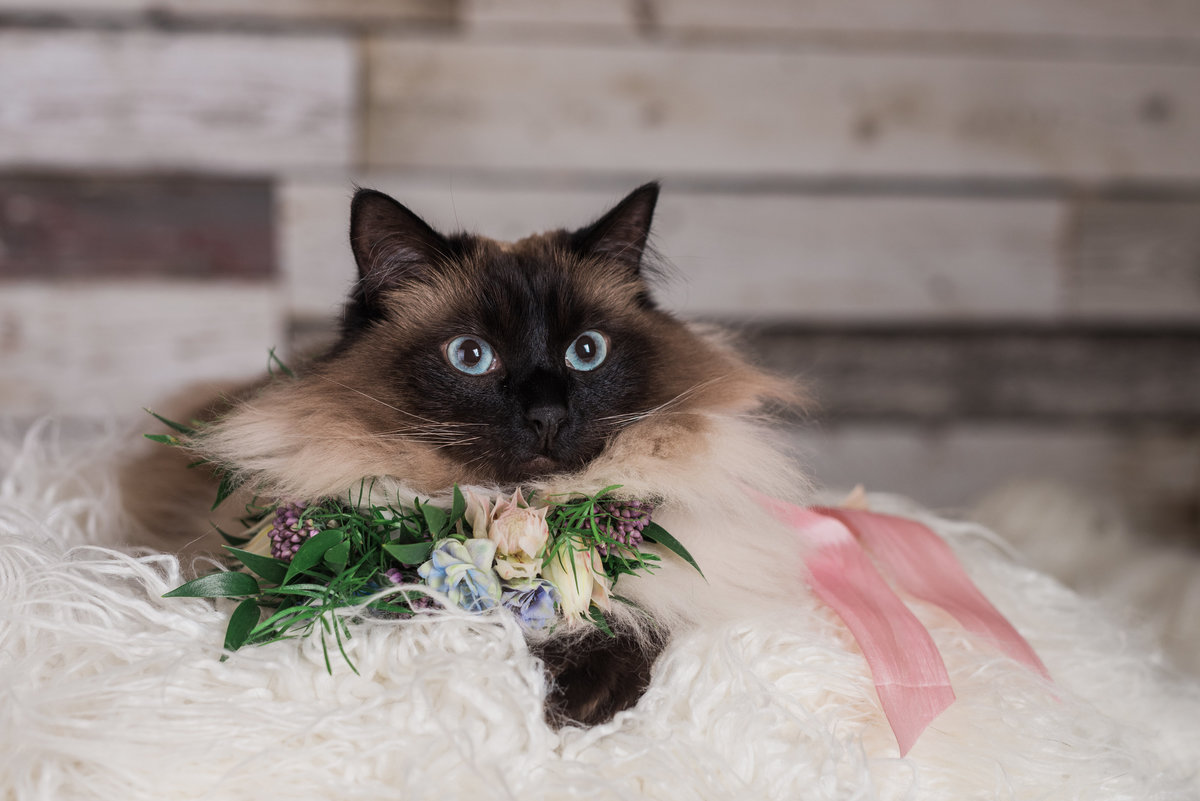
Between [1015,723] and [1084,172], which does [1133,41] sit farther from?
[1015,723]

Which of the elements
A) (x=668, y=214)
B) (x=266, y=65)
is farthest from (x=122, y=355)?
(x=668, y=214)

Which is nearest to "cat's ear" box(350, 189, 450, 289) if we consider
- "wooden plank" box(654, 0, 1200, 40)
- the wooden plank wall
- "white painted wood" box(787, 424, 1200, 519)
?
the wooden plank wall

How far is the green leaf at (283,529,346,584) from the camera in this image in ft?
2.86

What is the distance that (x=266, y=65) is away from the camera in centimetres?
204

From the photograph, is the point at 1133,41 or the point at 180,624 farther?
the point at 1133,41

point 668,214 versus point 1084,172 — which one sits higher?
point 1084,172

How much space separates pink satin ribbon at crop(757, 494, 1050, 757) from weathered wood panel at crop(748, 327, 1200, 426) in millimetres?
1011

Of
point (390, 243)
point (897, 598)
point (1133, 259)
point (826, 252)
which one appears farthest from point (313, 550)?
Answer: point (1133, 259)

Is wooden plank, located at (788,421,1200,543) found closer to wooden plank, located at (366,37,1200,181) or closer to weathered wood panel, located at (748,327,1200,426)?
weathered wood panel, located at (748,327,1200,426)

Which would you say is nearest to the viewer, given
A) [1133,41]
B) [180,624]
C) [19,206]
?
[180,624]

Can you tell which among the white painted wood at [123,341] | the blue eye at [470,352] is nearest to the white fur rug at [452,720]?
the blue eye at [470,352]

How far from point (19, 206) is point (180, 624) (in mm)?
1567

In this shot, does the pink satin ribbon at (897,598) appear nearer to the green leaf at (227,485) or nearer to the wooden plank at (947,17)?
the green leaf at (227,485)

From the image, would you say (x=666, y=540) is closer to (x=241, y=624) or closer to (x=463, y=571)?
(x=463, y=571)
